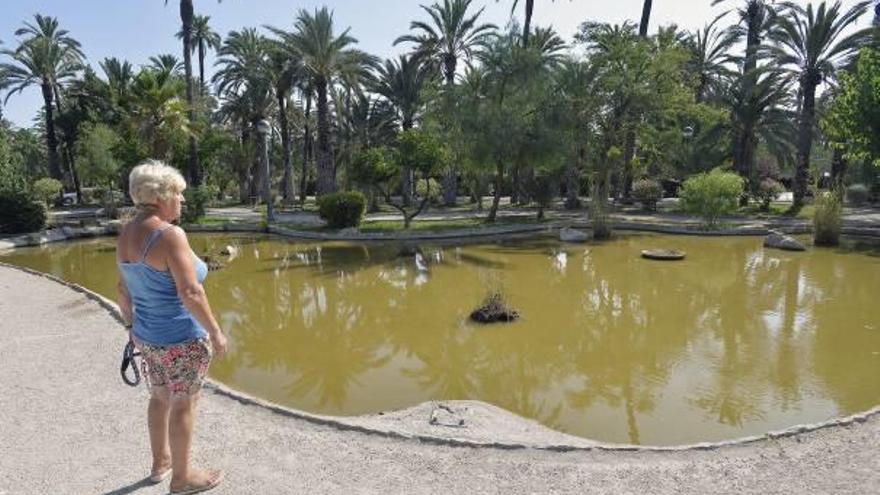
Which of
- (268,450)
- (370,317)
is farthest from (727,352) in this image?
(268,450)

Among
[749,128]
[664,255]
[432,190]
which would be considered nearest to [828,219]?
[664,255]

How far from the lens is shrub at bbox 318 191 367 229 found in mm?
23703

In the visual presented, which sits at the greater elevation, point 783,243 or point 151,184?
point 151,184

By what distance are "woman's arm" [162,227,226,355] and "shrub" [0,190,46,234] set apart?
82.1 feet

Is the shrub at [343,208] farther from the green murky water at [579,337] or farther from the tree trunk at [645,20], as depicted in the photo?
the tree trunk at [645,20]

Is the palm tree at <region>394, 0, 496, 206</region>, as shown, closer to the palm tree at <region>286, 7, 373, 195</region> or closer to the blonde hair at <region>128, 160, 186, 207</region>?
the palm tree at <region>286, 7, 373, 195</region>

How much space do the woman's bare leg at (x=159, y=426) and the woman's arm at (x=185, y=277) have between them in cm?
76

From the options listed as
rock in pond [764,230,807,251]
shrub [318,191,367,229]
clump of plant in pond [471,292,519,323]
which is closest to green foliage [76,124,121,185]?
shrub [318,191,367,229]

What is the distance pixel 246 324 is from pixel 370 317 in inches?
88.5

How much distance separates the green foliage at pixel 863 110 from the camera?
19.5 m

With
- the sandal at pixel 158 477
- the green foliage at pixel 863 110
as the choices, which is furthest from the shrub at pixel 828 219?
the sandal at pixel 158 477

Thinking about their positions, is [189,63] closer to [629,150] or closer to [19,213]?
[19,213]

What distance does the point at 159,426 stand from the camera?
4.15 metres

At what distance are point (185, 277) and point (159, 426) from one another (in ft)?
4.37
